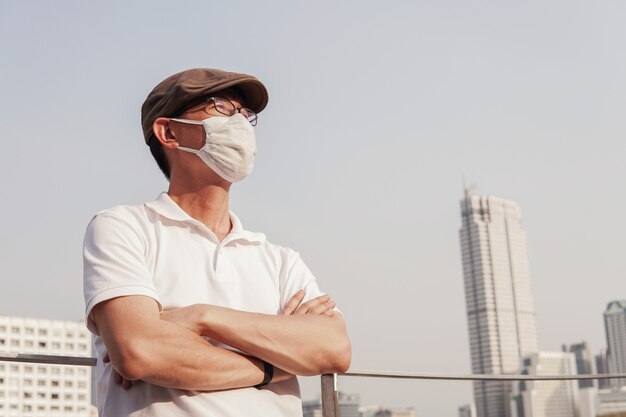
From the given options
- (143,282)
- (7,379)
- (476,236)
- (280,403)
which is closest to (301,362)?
(280,403)

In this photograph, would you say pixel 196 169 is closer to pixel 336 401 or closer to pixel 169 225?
pixel 169 225

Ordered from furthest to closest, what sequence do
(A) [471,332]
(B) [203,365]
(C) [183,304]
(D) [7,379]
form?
(A) [471,332] < (D) [7,379] < (C) [183,304] < (B) [203,365]

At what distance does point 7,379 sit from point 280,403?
140233mm

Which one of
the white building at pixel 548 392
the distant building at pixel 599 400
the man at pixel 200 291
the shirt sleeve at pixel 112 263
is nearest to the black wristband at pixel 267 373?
the man at pixel 200 291

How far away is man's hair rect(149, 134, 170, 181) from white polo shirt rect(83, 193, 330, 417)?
15 centimetres

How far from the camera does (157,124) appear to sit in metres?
2.00

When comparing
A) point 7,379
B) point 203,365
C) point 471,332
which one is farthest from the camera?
point 471,332

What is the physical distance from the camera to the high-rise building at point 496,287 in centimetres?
17138

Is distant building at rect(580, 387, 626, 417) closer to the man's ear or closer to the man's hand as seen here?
the man's hand

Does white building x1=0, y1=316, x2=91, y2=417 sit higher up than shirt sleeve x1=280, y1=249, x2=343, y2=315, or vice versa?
white building x1=0, y1=316, x2=91, y2=417

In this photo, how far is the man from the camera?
1646 mm

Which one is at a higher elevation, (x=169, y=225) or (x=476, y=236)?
(x=476, y=236)

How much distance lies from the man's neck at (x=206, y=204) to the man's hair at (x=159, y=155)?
0.10m

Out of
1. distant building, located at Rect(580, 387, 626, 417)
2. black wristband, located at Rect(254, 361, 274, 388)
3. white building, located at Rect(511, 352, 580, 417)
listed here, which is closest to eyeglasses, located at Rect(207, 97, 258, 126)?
black wristband, located at Rect(254, 361, 274, 388)
